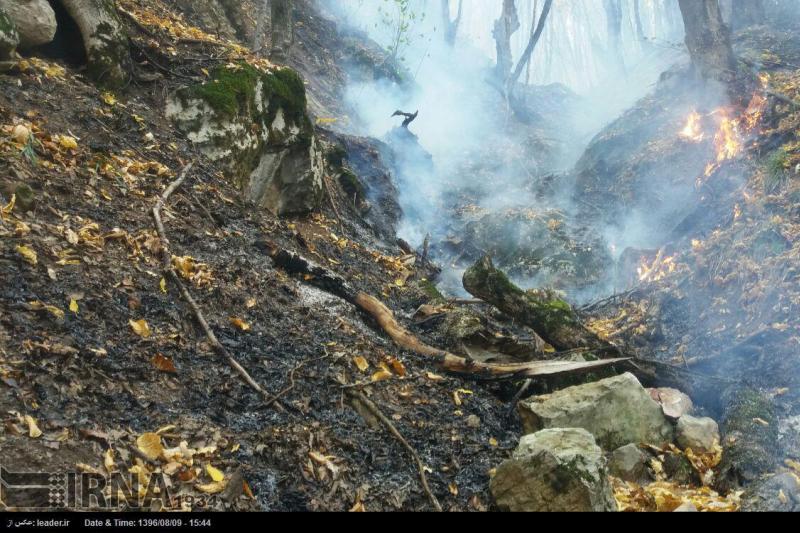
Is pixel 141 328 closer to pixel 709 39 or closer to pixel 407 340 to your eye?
pixel 407 340

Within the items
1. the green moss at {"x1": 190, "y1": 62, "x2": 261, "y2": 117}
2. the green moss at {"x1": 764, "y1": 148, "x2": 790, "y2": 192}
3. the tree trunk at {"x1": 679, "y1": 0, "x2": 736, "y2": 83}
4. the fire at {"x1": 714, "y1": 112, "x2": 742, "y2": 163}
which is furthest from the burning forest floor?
the tree trunk at {"x1": 679, "y1": 0, "x2": 736, "y2": 83}

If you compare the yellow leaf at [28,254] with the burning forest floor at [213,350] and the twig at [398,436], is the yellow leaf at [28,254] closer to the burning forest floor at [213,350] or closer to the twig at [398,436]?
the burning forest floor at [213,350]

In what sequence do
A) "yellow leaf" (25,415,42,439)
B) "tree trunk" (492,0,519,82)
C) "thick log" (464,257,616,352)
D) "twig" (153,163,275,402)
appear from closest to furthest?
1. "yellow leaf" (25,415,42,439)
2. "twig" (153,163,275,402)
3. "thick log" (464,257,616,352)
4. "tree trunk" (492,0,519,82)

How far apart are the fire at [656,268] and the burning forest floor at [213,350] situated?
2.62m

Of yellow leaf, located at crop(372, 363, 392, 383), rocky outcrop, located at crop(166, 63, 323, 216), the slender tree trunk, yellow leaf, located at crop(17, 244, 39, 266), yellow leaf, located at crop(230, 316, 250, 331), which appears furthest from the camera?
the slender tree trunk

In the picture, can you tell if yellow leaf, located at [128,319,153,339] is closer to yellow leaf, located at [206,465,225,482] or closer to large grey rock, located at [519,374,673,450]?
yellow leaf, located at [206,465,225,482]

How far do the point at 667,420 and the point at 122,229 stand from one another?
5.45 metres

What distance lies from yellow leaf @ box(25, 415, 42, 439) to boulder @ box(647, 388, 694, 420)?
16.6 ft

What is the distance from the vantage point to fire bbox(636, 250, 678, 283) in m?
10.3

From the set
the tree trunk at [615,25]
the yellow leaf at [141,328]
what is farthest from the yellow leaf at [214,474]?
the tree trunk at [615,25]

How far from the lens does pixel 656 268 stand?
10.9m

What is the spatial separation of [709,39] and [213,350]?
17003mm

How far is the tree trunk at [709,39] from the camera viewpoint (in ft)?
46.2

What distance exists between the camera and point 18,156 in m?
3.96
